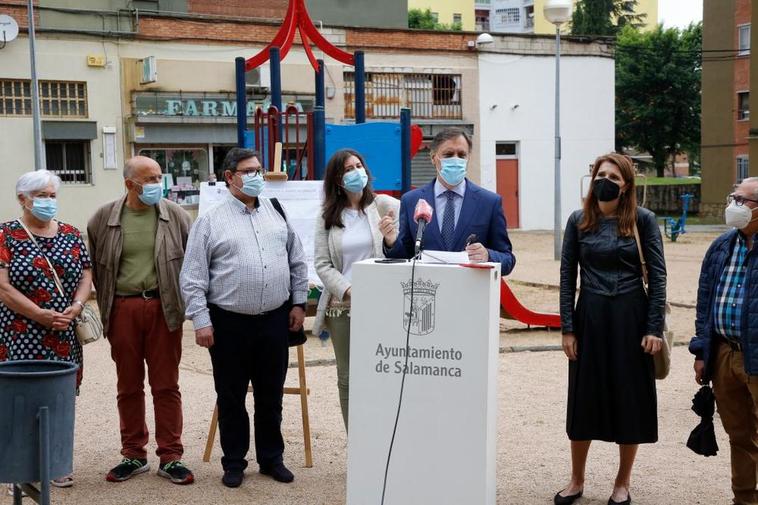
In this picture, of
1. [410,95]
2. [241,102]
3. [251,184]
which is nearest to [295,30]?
[241,102]

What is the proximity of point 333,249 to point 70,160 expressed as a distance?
67.3ft

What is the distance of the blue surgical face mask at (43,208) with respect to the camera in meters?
5.48

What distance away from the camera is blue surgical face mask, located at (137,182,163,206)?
570cm

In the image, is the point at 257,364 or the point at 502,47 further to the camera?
the point at 502,47

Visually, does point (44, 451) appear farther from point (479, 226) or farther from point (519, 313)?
point (519, 313)

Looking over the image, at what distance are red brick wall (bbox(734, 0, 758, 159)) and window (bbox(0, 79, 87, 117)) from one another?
24.5 metres

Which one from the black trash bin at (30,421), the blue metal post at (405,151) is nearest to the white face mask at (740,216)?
the black trash bin at (30,421)

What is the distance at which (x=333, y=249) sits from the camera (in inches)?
220

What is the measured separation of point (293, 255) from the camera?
5.82 m

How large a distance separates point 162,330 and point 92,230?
0.70 metres

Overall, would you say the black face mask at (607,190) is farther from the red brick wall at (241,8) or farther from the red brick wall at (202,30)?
the red brick wall at (241,8)

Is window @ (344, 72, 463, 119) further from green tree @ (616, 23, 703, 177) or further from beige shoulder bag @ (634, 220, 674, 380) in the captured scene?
beige shoulder bag @ (634, 220, 674, 380)

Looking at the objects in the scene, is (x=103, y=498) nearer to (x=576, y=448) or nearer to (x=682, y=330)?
(x=576, y=448)

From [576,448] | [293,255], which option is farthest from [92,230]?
[576,448]
